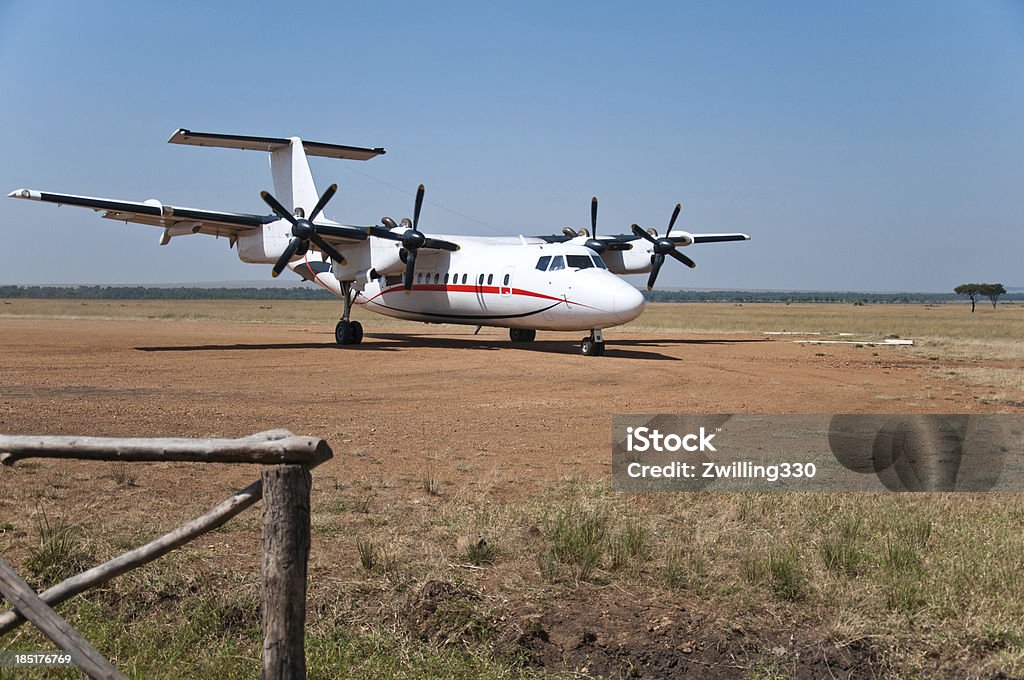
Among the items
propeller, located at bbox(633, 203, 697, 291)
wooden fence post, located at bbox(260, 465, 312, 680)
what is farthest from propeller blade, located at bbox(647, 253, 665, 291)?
wooden fence post, located at bbox(260, 465, 312, 680)

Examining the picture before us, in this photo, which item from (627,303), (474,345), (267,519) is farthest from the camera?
(474,345)

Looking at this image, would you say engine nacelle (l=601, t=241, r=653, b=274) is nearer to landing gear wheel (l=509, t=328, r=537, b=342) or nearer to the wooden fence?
landing gear wheel (l=509, t=328, r=537, b=342)

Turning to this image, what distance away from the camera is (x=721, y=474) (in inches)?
384

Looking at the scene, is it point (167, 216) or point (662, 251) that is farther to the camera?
point (662, 251)

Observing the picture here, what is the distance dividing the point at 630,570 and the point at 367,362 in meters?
15.4

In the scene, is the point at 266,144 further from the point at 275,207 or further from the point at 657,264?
the point at 657,264

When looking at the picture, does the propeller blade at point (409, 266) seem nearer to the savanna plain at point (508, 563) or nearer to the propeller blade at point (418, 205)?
the propeller blade at point (418, 205)

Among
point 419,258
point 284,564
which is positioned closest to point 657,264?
point 419,258

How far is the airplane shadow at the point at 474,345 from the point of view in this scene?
970 inches

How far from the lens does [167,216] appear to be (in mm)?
23531

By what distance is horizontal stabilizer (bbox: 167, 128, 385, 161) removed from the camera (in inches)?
1041

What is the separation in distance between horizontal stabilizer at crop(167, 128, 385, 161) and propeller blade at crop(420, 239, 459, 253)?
5.12m

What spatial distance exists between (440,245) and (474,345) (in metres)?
3.48

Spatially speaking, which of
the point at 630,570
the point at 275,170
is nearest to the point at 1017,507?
the point at 630,570
